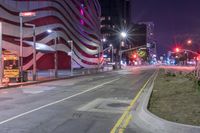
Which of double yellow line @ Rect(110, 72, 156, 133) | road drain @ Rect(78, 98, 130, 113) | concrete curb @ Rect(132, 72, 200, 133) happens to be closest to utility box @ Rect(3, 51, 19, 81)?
road drain @ Rect(78, 98, 130, 113)

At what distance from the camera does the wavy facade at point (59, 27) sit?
61938 mm

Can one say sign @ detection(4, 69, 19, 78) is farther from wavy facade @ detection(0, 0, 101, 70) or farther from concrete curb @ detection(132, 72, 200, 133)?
wavy facade @ detection(0, 0, 101, 70)

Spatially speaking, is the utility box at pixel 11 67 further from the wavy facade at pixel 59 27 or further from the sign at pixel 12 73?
the wavy facade at pixel 59 27

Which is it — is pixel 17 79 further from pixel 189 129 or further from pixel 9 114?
pixel 189 129

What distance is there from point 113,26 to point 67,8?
10320 centimetres

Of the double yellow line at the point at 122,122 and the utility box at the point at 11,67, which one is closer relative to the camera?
the double yellow line at the point at 122,122

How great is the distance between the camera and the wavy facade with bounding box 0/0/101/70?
61.9 m

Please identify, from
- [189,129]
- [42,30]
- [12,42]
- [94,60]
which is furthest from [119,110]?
[94,60]

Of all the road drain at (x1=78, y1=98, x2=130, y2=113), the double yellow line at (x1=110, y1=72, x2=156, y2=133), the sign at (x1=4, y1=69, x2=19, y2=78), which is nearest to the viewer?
the double yellow line at (x1=110, y1=72, x2=156, y2=133)

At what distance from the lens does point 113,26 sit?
188 metres

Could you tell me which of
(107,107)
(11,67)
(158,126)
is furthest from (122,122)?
(11,67)

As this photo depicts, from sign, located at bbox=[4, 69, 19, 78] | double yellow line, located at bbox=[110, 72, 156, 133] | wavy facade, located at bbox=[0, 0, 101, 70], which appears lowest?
double yellow line, located at bbox=[110, 72, 156, 133]

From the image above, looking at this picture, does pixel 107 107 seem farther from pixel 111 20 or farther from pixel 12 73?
pixel 111 20

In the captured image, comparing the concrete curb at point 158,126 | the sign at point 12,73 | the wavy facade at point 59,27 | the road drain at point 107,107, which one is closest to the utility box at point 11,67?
the sign at point 12,73
